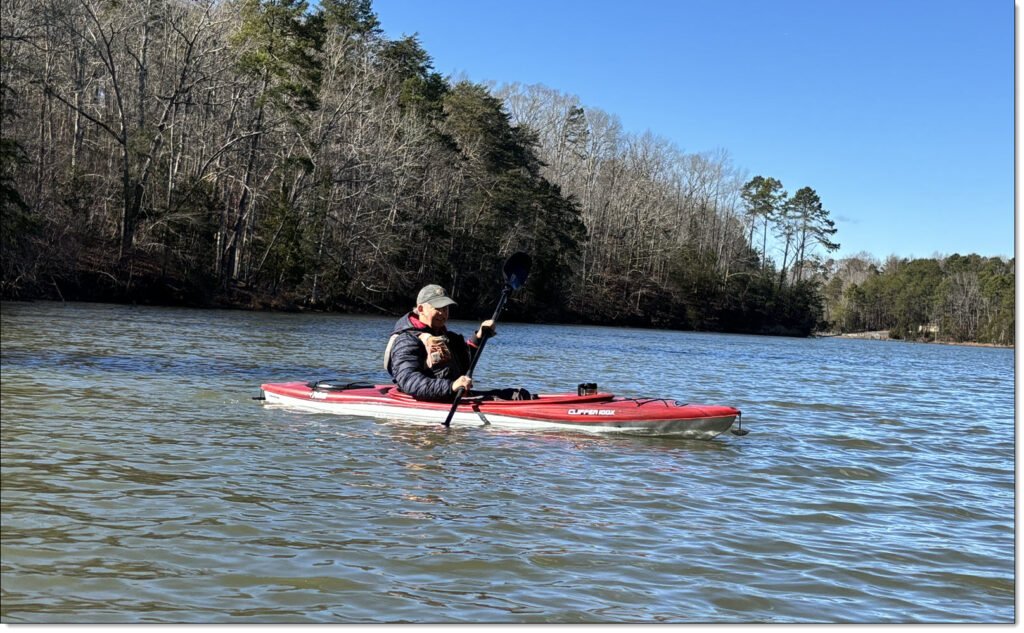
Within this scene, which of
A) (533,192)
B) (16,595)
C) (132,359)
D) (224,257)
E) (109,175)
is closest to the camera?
(16,595)

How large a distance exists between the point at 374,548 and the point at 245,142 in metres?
34.8

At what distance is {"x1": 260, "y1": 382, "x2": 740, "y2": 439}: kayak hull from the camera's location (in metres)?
8.84

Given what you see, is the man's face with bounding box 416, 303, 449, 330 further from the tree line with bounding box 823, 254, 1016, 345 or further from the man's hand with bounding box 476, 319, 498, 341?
the tree line with bounding box 823, 254, 1016, 345

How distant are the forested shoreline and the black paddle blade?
4565mm

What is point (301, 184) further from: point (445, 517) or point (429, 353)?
point (445, 517)

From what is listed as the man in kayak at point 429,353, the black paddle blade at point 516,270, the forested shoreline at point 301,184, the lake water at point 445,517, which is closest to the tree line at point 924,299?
the forested shoreline at point 301,184

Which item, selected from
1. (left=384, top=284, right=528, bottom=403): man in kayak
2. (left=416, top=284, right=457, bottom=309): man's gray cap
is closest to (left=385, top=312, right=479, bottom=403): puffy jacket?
(left=384, top=284, right=528, bottom=403): man in kayak

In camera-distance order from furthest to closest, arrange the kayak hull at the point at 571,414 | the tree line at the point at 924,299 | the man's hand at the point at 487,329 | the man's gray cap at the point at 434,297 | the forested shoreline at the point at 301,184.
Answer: the tree line at the point at 924,299 → the forested shoreline at the point at 301,184 → the kayak hull at the point at 571,414 → the man's hand at the point at 487,329 → the man's gray cap at the point at 434,297

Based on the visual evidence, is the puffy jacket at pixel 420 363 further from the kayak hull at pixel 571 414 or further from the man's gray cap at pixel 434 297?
the man's gray cap at pixel 434 297

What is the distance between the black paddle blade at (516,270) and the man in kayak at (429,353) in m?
1.39

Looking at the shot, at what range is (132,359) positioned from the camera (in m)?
12.0

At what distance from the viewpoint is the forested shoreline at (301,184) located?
86.8 ft

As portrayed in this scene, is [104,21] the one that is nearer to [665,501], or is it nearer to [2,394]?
[665,501]

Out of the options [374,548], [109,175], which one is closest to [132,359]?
[374,548]
